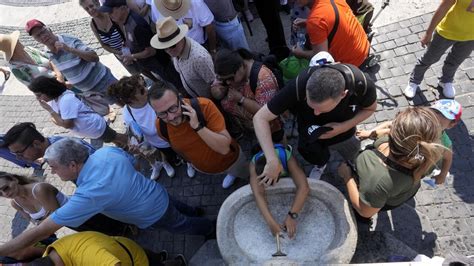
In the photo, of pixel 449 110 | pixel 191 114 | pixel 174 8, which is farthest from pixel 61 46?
pixel 449 110

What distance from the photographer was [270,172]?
2.83m

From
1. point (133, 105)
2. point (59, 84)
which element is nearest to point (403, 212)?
point (133, 105)

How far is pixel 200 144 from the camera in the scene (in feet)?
11.0

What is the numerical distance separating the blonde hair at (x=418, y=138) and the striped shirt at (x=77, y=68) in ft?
13.2

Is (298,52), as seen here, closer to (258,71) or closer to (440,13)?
(258,71)

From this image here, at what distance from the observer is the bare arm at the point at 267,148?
2.83 m

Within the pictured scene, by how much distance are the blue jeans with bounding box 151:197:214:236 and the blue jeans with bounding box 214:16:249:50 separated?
7.46 ft

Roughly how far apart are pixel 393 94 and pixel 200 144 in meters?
2.93

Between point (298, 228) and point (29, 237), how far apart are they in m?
2.27

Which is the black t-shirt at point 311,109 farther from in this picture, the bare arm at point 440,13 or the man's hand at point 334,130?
the bare arm at point 440,13

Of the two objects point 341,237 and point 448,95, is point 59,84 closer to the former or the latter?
point 341,237

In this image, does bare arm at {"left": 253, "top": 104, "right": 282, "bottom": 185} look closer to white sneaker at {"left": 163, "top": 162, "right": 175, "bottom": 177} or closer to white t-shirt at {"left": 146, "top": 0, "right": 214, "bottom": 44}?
white t-shirt at {"left": 146, "top": 0, "right": 214, "bottom": 44}

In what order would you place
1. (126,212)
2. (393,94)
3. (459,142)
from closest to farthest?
(126,212)
(459,142)
(393,94)

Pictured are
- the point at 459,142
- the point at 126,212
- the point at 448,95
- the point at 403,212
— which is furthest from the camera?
the point at 448,95
